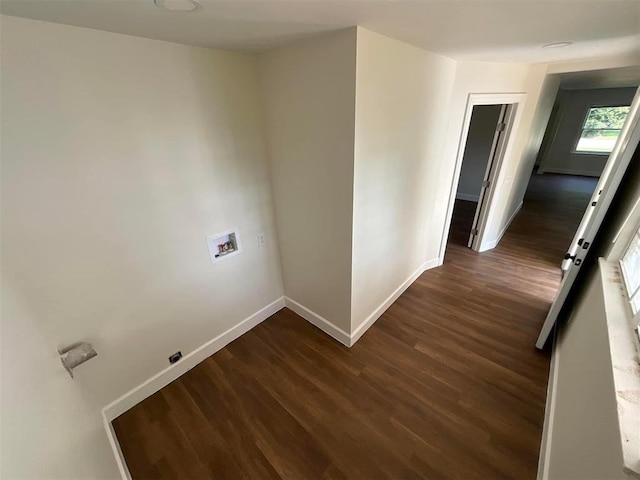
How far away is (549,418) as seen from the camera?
1656mm

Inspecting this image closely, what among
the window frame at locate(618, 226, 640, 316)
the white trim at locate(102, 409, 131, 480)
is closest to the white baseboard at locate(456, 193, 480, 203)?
the window frame at locate(618, 226, 640, 316)

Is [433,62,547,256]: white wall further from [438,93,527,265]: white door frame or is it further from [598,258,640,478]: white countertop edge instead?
[598,258,640,478]: white countertop edge

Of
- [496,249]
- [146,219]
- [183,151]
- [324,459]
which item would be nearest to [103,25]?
[183,151]

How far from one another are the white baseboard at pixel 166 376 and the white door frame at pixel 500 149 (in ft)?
8.28

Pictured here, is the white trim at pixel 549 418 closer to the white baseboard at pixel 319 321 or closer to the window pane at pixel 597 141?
the white baseboard at pixel 319 321

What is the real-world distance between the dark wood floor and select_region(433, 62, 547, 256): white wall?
124cm

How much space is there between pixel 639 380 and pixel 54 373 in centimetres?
253

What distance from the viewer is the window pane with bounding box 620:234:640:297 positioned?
1.32 metres

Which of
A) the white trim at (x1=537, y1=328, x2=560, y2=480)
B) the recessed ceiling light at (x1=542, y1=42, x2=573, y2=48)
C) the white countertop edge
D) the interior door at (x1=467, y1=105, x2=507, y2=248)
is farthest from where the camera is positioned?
the interior door at (x1=467, y1=105, x2=507, y2=248)

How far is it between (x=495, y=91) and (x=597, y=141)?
8.04 m

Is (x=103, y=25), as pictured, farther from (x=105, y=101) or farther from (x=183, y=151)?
(x=183, y=151)

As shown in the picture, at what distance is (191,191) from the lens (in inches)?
71.4

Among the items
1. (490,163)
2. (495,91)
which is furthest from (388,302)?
(495,91)

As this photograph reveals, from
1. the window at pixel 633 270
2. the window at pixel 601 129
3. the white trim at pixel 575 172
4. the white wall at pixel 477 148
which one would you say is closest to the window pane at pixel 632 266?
the window at pixel 633 270
